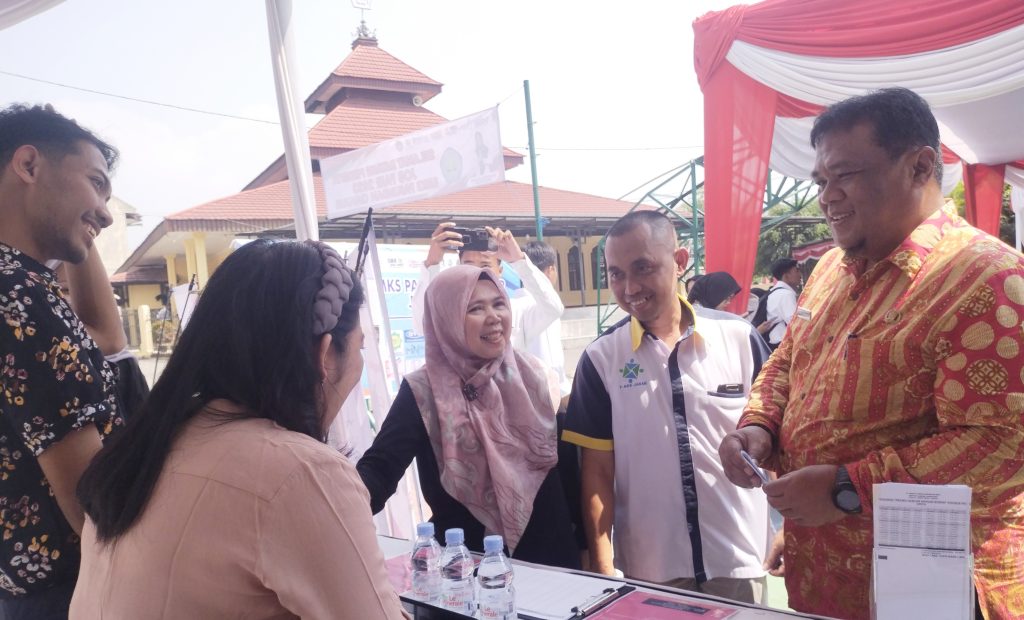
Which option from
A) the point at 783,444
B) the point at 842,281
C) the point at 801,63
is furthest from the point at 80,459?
the point at 801,63

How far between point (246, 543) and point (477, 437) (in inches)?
40.7

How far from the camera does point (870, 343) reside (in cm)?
140

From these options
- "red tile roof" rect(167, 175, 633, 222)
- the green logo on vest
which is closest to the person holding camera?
the green logo on vest

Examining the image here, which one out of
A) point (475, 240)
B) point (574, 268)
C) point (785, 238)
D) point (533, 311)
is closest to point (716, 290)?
point (533, 311)

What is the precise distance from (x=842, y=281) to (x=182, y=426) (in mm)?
1422

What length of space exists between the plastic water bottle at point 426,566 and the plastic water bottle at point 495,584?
5.5 inches

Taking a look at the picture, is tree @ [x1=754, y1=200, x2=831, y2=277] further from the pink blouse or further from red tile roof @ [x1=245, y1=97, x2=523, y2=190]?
the pink blouse

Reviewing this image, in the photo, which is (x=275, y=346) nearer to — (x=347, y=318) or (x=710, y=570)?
(x=347, y=318)

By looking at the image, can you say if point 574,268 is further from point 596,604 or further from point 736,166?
point 596,604

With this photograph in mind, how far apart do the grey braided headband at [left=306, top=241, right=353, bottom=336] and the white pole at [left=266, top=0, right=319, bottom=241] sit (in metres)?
1.65

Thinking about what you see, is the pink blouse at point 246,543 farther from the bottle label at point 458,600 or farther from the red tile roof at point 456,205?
the red tile roof at point 456,205

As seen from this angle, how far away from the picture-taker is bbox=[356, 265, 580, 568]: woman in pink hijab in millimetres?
1872

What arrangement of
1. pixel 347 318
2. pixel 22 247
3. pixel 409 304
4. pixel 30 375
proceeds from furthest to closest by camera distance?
pixel 409 304
pixel 22 247
pixel 30 375
pixel 347 318

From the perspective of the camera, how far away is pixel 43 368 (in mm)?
1373
